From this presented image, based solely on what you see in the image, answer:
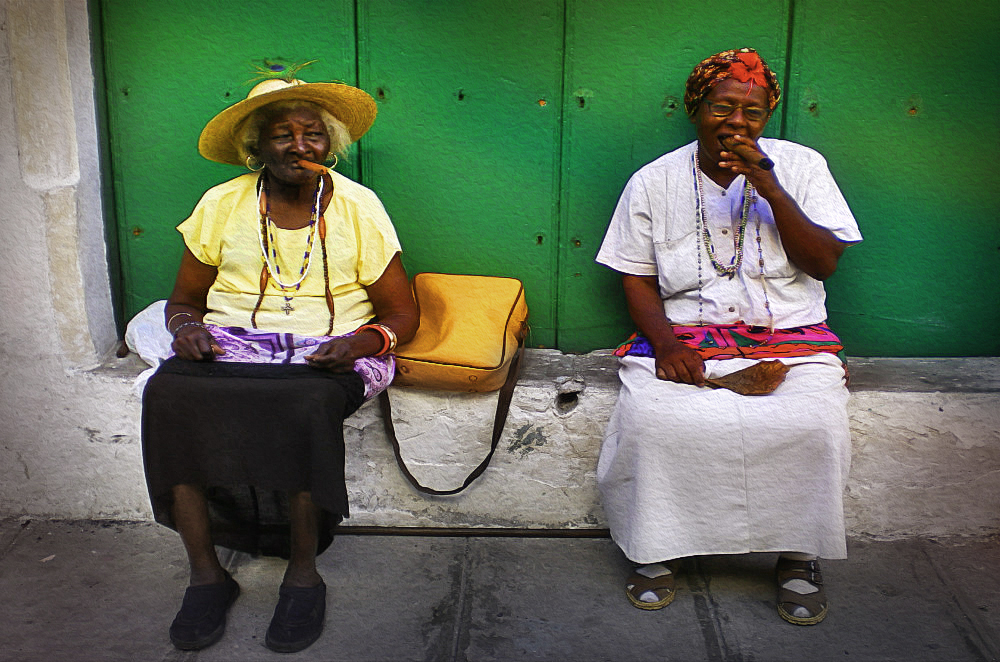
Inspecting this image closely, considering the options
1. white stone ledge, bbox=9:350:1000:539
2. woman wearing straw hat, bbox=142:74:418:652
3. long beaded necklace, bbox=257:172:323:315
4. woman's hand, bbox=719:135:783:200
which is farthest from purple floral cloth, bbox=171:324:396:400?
woman's hand, bbox=719:135:783:200

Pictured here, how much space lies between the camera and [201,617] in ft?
8.03

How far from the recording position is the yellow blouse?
109 inches

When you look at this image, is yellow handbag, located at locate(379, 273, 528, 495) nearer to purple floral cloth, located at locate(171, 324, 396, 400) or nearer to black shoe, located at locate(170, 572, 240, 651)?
purple floral cloth, located at locate(171, 324, 396, 400)

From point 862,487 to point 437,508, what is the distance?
143 cm

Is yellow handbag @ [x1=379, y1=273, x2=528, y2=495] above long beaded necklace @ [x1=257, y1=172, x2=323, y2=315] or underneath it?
underneath

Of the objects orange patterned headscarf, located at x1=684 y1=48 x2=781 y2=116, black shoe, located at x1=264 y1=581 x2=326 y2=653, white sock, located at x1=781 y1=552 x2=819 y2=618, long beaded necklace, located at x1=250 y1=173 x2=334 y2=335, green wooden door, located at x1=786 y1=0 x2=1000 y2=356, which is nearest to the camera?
black shoe, located at x1=264 y1=581 x2=326 y2=653

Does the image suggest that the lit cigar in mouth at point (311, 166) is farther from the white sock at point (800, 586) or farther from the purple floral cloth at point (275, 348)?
the white sock at point (800, 586)

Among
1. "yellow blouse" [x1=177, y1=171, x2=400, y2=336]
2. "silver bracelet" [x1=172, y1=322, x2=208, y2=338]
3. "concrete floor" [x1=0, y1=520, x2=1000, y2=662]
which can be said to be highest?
"yellow blouse" [x1=177, y1=171, x2=400, y2=336]

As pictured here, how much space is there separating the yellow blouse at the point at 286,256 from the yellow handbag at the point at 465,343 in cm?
26

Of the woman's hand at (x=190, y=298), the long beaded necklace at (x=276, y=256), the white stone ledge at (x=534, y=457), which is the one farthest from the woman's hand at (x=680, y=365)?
the woman's hand at (x=190, y=298)

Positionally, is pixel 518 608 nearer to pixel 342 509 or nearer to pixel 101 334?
pixel 342 509

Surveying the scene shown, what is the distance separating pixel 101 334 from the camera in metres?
3.15

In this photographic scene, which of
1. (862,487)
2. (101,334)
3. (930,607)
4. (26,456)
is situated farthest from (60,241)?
(930,607)

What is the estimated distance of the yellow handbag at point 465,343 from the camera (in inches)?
111
